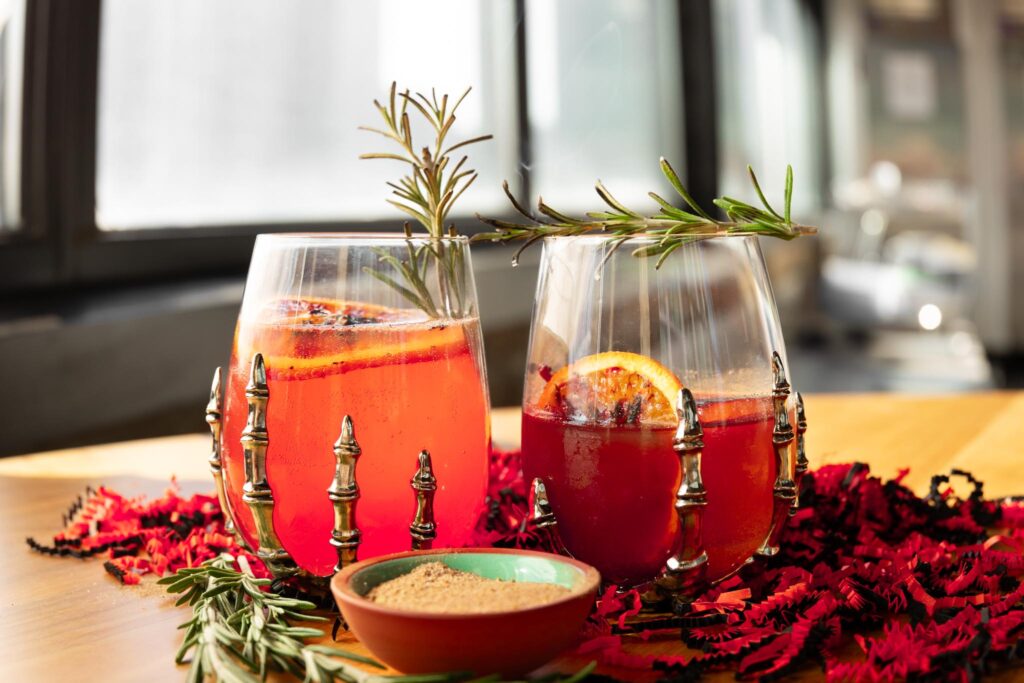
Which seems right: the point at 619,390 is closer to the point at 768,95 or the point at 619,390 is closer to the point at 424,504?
the point at 424,504

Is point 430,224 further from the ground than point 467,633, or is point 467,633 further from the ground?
point 430,224

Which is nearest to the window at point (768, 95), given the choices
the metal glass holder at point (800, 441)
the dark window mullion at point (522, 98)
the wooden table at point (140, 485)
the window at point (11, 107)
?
the dark window mullion at point (522, 98)

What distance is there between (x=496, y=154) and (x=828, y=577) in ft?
9.55

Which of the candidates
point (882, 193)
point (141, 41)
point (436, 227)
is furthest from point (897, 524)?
point (882, 193)

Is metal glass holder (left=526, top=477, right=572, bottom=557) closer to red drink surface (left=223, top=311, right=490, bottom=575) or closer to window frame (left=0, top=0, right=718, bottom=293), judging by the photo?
red drink surface (left=223, top=311, right=490, bottom=575)

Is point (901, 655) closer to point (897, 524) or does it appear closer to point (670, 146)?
point (897, 524)

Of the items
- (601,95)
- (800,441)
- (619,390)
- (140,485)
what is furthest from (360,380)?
(601,95)

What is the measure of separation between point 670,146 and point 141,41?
316 centimetres

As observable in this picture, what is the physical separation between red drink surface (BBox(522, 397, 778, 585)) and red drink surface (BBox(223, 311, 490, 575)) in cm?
5

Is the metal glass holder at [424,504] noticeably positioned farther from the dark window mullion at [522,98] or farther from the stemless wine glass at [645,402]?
the dark window mullion at [522,98]

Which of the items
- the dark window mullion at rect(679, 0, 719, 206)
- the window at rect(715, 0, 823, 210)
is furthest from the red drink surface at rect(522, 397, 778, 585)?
the window at rect(715, 0, 823, 210)

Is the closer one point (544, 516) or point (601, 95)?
point (544, 516)

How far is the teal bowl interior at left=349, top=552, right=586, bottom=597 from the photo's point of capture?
0.46 m

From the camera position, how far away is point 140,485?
0.92 m
